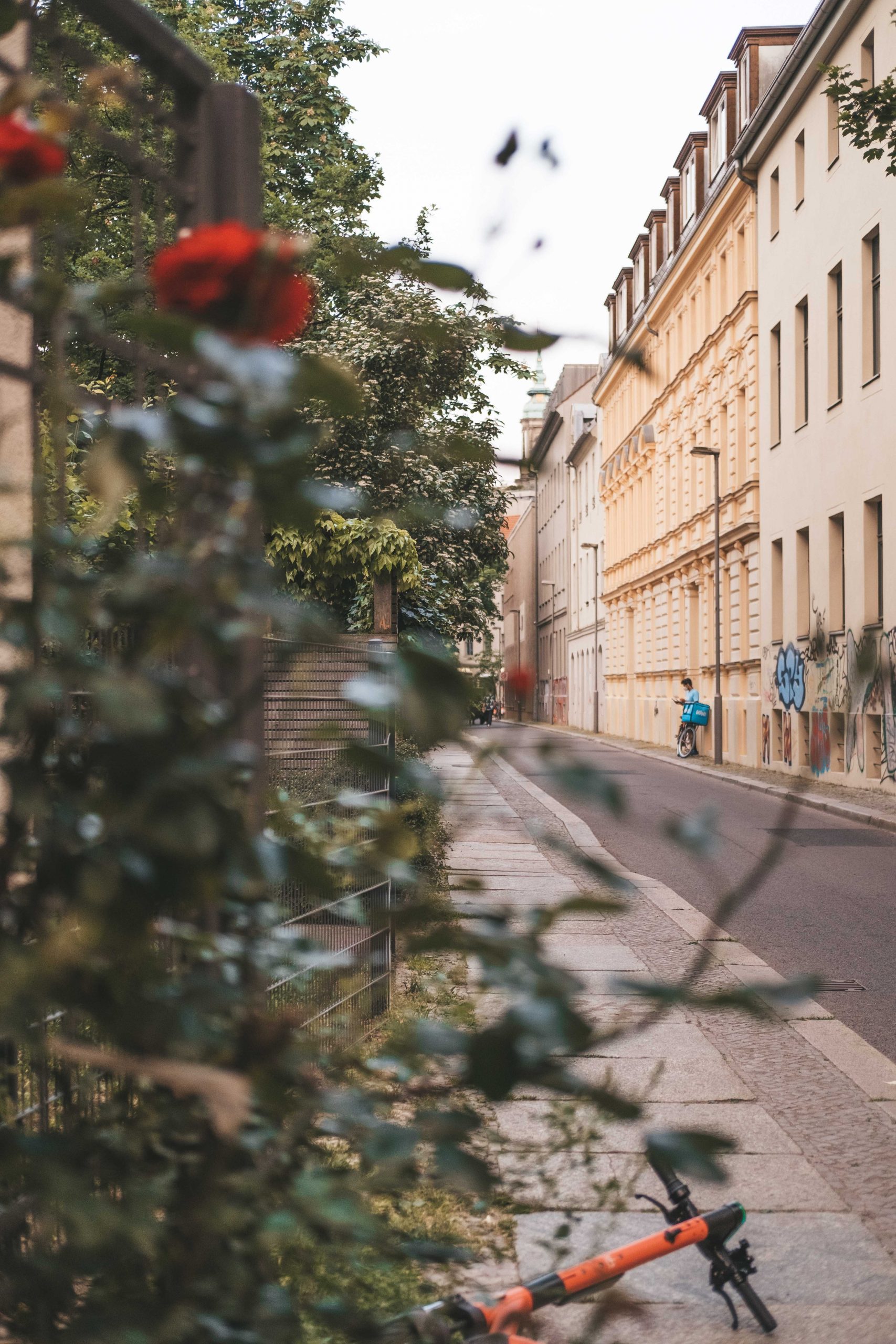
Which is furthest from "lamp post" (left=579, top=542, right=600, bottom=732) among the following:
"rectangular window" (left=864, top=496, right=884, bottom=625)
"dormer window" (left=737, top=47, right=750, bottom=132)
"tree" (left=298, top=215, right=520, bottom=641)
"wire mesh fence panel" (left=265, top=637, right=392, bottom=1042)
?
"tree" (left=298, top=215, right=520, bottom=641)

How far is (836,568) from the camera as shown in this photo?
24.6m

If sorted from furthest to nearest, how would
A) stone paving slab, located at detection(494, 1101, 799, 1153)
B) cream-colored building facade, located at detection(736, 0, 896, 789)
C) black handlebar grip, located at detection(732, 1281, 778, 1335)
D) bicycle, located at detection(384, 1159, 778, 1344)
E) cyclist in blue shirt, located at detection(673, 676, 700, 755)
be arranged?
1. cyclist in blue shirt, located at detection(673, 676, 700, 755)
2. cream-colored building facade, located at detection(736, 0, 896, 789)
3. stone paving slab, located at detection(494, 1101, 799, 1153)
4. black handlebar grip, located at detection(732, 1281, 778, 1335)
5. bicycle, located at detection(384, 1159, 778, 1344)

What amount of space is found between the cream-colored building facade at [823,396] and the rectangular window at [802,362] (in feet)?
0.10

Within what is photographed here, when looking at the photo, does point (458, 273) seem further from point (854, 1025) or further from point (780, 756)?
point (780, 756)

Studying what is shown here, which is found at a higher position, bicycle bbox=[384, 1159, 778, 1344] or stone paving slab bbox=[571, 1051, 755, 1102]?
bicycle bbox=[384, 1159, 778, 1344]

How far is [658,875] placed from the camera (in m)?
12.8

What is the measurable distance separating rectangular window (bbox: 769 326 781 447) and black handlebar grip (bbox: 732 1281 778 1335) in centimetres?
2641

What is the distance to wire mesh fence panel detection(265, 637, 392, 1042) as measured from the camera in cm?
131

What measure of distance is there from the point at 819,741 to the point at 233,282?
904 inches

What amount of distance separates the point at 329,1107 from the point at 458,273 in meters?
0.80

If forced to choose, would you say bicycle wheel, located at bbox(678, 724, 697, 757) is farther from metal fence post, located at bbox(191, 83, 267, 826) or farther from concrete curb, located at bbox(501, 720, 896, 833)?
metal fence post, located at bbox(191, 83, 267, 826)

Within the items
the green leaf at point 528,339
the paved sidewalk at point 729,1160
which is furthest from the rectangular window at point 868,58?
the green leaf at point 528,339

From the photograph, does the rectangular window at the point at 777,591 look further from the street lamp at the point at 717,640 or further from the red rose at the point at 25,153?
the red rose at the point at 25,153

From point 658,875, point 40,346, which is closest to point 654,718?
point 658,875
